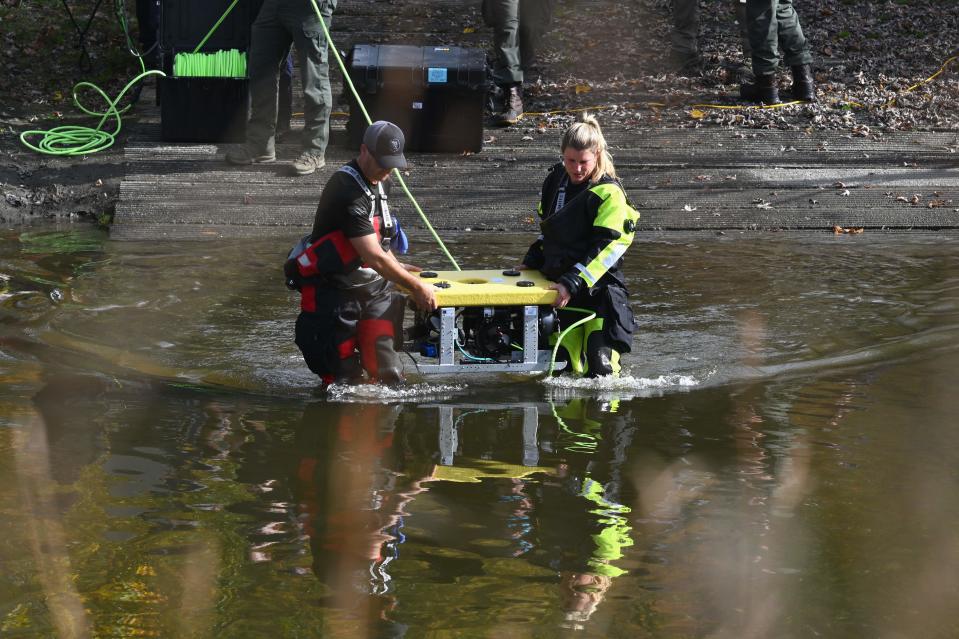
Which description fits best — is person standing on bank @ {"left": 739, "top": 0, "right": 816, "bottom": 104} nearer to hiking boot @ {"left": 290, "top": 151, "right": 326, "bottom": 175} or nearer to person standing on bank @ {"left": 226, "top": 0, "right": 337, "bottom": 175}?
person standing on bank @ {"left": 226, "top": 0, "right": 337, "bottom": 175}

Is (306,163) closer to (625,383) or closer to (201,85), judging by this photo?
(201,85)

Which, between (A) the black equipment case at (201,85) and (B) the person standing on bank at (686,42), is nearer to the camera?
(A) the black equipment case at (201,85)

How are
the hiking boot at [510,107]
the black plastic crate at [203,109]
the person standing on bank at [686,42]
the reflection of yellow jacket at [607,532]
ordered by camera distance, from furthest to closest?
the person standing on bank at [686,42] < the hiking boot at [510,107] < the black plastic crate at [203,109] < the reflection of yellow jacket at [607,532]

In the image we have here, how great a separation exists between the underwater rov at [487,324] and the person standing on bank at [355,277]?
0.74 feet

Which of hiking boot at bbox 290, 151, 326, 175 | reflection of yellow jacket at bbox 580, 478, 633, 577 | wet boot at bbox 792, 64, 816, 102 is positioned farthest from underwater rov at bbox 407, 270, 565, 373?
wet boot at bbox 792, 64, 816, 102

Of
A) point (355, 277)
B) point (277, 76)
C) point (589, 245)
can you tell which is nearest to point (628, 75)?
point (277, 76)

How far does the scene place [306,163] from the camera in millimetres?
10938

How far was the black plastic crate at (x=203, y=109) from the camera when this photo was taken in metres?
11.3

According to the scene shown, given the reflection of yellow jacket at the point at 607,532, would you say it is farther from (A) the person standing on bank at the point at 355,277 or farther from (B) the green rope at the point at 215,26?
(B) the green rope at the point at 215,26

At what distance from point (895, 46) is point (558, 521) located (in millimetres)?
10673

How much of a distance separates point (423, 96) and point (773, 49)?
11.6 ft

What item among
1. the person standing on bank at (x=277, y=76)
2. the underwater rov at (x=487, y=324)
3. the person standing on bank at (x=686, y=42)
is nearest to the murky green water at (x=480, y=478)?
the underwater rov at (x=487, y=324)

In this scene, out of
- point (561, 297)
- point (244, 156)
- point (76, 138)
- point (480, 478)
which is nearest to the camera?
point (480, 478)

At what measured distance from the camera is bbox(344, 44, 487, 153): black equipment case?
448 inches
